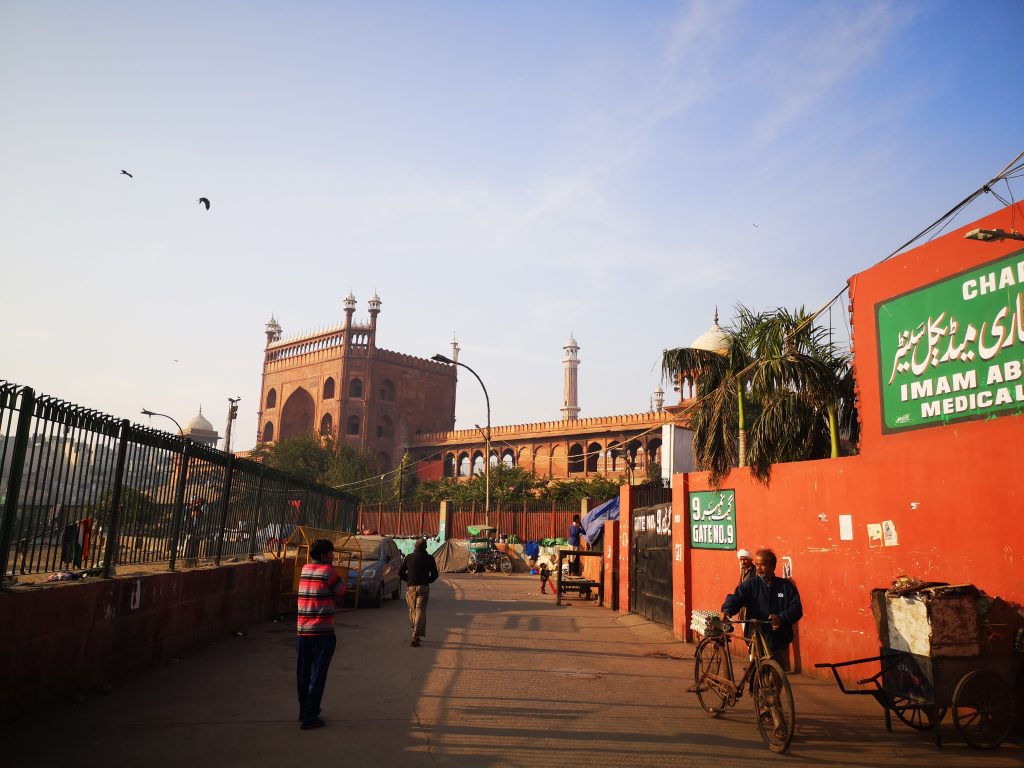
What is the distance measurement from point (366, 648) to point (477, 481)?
38202 mm

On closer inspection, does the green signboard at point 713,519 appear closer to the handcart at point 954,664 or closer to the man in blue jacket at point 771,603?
the man in blue jacket at point 771,603

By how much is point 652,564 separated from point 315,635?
8.92 metres

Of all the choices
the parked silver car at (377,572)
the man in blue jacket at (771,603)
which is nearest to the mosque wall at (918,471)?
the man in blue jacket at (771,603)

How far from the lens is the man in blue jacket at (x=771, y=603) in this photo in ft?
22.0

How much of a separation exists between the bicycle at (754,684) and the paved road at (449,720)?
0.17 m

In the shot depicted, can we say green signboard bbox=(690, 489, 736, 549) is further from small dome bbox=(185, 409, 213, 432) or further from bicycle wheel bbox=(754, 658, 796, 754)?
small dome bbox=(185, 409, 213, 432)

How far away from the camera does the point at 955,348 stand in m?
7.40

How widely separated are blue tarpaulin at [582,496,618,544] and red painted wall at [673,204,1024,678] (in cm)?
1019

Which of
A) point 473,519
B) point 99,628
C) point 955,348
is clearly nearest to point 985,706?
point 955,348

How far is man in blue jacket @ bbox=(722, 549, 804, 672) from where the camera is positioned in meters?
6.71

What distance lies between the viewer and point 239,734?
6.01 metres

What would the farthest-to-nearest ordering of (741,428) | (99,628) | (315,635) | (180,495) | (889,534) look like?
(741,428) < (180,495) < (889,534) < (99,628) < (315,635)

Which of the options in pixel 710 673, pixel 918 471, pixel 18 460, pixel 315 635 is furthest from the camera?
pixel 918 471

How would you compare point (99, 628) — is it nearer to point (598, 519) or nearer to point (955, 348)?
point (955, 348)
